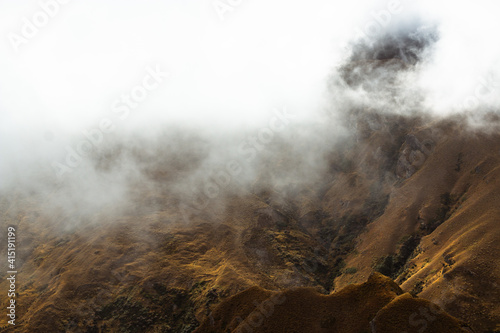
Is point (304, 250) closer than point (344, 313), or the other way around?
point (344, 313)

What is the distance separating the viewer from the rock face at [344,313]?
56.8 meters

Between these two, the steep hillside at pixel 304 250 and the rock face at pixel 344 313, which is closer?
the rock face at pixel 344 313

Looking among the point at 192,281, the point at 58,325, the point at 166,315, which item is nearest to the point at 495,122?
the point at 192,281

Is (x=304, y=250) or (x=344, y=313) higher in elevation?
(x=344, y=313)

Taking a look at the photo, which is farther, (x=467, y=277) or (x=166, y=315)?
(x=166, y=315)

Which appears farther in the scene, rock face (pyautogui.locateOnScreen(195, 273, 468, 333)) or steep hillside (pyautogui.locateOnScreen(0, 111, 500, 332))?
steep hillside (pyautogui.locateOnScreen(0, 111, 500, 332))

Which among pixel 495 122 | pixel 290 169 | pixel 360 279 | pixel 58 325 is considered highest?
pixel 58 325

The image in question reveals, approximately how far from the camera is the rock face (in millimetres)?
56844

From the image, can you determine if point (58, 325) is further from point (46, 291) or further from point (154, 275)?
point (154, 275)

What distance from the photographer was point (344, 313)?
208ft

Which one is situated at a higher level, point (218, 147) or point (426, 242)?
point (218, 147)

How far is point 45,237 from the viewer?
502 feet

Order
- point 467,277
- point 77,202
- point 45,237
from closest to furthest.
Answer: point 467,277
point 45,237
point 77,202

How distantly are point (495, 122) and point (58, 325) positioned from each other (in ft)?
535
